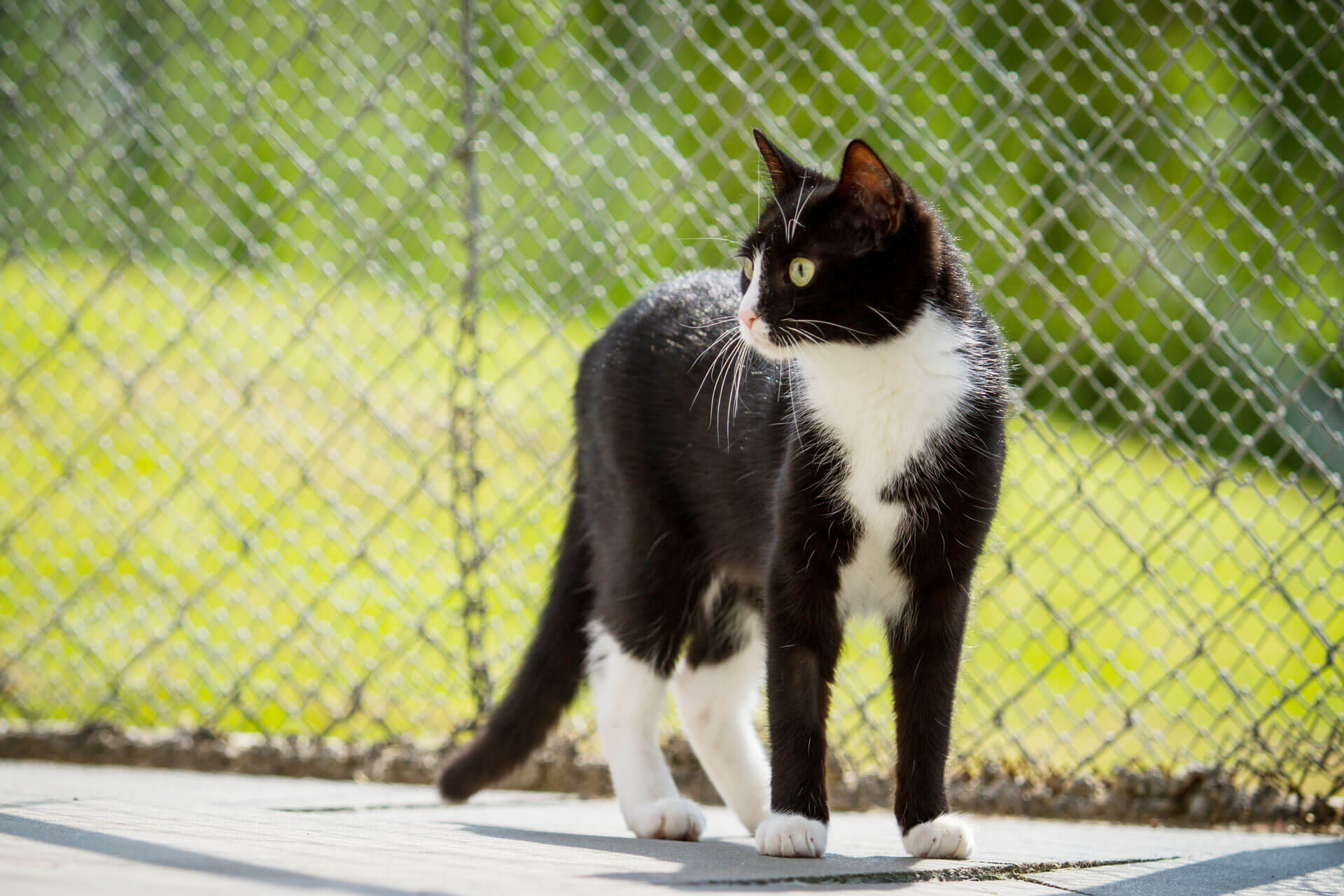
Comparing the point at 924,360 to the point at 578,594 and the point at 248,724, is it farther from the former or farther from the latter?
the point at 248,724

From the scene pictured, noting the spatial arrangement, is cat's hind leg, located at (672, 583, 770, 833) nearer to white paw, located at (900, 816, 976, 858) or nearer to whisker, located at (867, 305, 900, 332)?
white paw, located at (900, 816, 976, 858)

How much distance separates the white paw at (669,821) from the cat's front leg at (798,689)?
0.80 ft

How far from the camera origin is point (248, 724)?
3059 mm

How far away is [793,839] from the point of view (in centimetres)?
171

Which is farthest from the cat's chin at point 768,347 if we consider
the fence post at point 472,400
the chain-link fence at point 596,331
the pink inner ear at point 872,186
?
the fence post at point 472,400

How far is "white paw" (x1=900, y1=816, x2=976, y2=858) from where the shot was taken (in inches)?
69.6

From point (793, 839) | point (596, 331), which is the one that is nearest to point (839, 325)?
point (793, 839)

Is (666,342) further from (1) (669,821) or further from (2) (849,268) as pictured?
(1) (669,821)

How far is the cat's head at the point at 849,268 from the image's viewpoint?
1.77 metres

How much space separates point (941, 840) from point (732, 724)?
0.55 meters

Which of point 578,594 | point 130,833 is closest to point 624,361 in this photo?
point 578,594

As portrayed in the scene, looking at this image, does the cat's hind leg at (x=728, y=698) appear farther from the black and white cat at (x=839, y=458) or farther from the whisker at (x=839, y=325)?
the whisker at (x=839, y=325)

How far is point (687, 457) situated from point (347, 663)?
6.05ft

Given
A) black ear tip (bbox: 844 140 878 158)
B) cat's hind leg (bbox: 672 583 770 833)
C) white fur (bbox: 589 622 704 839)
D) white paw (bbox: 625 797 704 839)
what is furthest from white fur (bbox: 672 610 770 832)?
black ear tip (bbox: 844 140 878 158)
